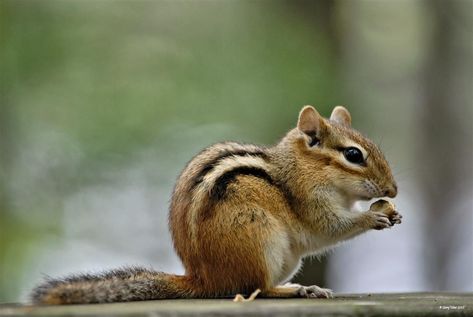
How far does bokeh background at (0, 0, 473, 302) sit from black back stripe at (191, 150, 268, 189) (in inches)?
169

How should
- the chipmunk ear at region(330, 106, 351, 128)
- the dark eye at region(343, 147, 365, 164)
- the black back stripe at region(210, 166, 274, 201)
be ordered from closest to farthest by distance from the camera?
the black back stripe at region(210, 166, 274, 201) → the dark eye at region(343, 147, 365, 164) → the chipmunk ear at region(330, 106, 351, 128)

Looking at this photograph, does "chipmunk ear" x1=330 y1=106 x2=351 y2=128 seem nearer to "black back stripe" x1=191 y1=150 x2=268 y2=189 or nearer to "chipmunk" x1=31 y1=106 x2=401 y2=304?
"chipmunk" x1=31 y1=106 x2=401 y2=304

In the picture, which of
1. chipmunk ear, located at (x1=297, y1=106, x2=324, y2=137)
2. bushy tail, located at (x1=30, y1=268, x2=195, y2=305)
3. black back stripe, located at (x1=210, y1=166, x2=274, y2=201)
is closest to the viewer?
bushy tail, located at (x1=30, y1=268, x2=195, y2=305)

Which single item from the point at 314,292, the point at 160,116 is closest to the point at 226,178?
the point at 314,292

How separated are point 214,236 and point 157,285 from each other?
1.21ft

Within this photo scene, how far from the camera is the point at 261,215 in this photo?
4.34m

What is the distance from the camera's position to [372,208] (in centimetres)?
489

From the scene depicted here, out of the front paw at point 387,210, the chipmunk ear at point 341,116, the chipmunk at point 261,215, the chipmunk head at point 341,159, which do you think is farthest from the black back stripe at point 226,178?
the chipmunk ear at point 341,116

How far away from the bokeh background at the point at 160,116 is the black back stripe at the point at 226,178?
4.54m

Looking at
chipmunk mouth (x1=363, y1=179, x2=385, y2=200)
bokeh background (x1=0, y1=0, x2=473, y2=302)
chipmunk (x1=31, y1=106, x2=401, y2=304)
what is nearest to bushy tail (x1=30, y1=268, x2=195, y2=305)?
chipmunk (x1=31, y1=106, x2=401, y2=304)

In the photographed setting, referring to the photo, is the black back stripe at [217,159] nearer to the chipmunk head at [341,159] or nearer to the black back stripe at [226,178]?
the black back stripe at [226,178]

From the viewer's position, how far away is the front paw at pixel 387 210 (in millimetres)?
4750

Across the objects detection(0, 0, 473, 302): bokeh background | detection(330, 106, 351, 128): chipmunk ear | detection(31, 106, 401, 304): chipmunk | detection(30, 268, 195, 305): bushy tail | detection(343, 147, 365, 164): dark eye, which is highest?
detection(0, 0, 473, 302): bokeh background

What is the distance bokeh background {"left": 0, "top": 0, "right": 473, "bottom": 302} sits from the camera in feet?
31.9
